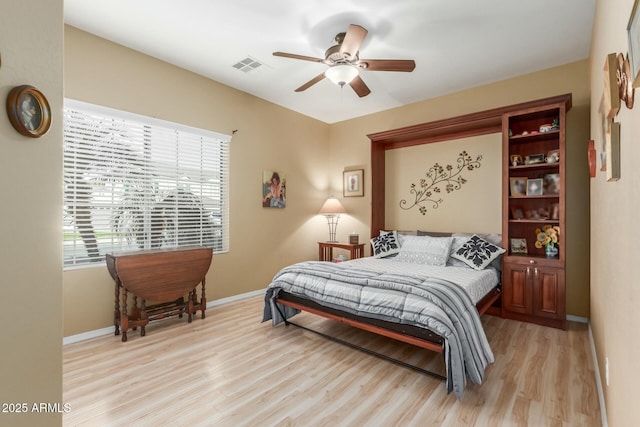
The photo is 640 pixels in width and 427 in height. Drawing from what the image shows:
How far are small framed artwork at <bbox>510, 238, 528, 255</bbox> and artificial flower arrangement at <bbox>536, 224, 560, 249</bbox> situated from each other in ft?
0.41

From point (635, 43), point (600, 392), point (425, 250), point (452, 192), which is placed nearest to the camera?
point (635, 43)

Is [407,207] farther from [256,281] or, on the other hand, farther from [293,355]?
[293,355]

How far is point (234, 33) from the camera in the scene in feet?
9.09

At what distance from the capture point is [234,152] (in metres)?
4.02

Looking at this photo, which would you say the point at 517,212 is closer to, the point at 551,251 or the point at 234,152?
the point at 551,251

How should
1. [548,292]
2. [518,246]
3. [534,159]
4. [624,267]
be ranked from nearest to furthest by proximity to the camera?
[624,267] → [548,292] → [534,159] → [518,246]

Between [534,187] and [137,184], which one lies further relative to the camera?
[534,187]

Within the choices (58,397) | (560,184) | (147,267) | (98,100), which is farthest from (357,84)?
(58,397)

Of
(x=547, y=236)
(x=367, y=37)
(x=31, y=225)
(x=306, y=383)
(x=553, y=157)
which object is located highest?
(x=367, y=37)

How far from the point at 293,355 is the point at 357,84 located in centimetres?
261

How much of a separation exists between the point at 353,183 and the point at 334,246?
1149 millimetres

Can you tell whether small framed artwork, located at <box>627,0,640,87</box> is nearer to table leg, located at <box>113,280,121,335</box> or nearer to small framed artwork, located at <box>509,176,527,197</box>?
small framed artwork, located at <box>509,176,527,197</box>

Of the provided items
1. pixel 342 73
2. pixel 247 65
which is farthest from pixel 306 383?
pixel 247 65

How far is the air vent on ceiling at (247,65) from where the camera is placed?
3.27m
